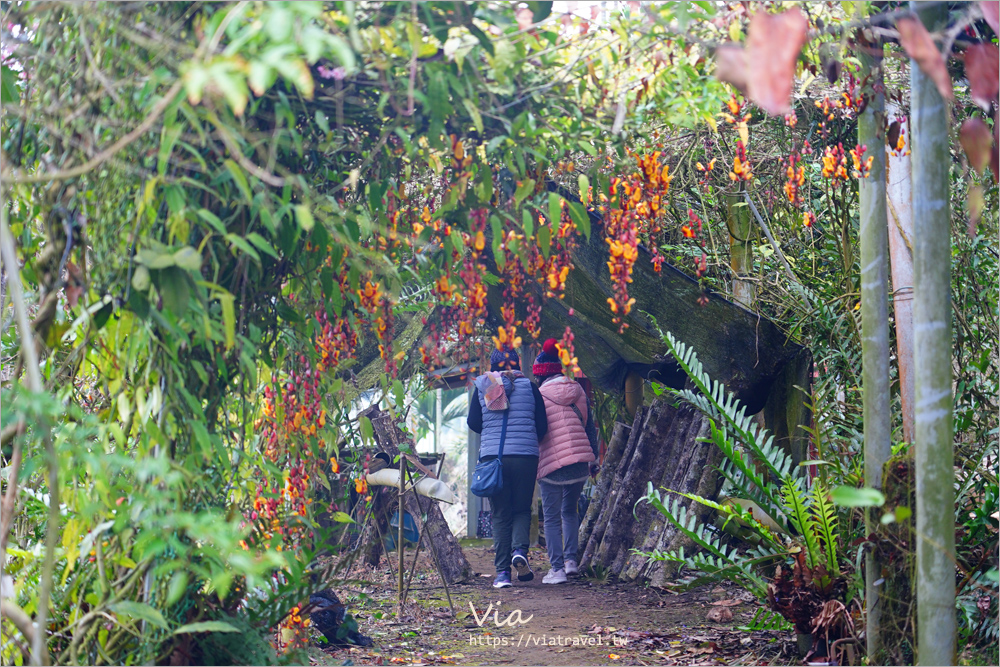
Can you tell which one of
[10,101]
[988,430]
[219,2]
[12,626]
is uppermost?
[219,2]

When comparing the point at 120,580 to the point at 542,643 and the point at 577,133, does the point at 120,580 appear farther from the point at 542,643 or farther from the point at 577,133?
the point at 542,643

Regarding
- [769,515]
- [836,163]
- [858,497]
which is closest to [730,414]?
[769,515]

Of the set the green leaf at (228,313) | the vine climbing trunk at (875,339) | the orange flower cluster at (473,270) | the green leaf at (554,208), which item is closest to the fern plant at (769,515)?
the vine climbing trunk at (875,339)

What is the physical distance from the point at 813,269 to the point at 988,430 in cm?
149

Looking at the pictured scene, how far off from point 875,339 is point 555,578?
3.56 m

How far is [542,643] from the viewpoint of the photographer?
13.3 ft

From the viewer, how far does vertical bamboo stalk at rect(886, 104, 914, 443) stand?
9.88 ft

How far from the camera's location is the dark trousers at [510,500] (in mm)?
5379

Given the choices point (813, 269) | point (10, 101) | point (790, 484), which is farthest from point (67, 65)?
point (813, 269)

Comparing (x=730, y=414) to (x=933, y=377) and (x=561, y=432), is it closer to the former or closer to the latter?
(x=933, y=377)

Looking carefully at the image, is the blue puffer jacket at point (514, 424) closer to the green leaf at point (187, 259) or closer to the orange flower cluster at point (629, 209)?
the orange flower cluster at point (629, 209)

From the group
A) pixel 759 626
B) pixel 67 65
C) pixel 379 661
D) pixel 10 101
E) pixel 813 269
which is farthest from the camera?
pixel 813 269

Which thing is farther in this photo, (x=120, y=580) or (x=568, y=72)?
(x=568, y=72)

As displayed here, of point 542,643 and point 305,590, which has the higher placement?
point 305,590
